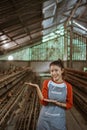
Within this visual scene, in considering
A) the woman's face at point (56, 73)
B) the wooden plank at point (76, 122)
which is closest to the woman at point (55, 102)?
the woman's face at point (56, 73)

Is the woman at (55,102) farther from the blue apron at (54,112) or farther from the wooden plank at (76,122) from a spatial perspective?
the wooden plank at (76,122)

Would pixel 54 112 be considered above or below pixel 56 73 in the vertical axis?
below

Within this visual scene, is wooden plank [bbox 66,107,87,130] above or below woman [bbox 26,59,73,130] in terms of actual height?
below

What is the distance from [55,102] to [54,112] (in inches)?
3.7

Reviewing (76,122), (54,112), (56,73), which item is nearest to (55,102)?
(54,112)

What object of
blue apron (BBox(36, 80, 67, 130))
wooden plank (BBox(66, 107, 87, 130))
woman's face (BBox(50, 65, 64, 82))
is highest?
woman's face (BBox(50, 65, 64, 82))

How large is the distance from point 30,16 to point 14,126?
5355mm

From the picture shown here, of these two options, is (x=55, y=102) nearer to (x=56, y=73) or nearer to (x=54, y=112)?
(x=54, y=112)

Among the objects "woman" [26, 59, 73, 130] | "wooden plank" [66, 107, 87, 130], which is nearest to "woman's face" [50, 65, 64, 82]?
"woman" [26, 59, 73, 130]

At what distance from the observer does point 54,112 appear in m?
2.03

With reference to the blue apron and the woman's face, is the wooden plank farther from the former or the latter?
the woman's face

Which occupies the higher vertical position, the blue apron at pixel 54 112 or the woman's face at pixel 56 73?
the woman's face at pixel 56 73

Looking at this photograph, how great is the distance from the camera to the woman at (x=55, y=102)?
6.64ft

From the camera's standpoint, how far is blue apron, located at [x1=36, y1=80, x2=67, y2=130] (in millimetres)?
2023
